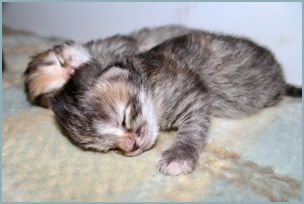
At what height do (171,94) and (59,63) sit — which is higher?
(171,94)

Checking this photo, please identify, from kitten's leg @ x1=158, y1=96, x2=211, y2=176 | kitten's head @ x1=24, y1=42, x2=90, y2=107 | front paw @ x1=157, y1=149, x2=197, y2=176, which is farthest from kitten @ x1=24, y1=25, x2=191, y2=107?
front paw @ x1=157, y1=149, x2=197, y2=176

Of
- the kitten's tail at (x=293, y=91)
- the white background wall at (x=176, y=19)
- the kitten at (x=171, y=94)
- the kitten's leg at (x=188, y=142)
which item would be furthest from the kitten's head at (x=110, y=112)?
the white background wall at (x=176, y=19)

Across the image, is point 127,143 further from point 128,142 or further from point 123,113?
point 123,113

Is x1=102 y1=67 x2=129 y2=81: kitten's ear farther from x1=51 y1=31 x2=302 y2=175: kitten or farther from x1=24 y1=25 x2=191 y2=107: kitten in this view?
x1=24 y1=25 x2=191 y2=107: kitten

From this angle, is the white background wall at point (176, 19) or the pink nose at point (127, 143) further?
the white background wall at point (176, 19)

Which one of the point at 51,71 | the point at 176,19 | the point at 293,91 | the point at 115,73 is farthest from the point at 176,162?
the point at 176,19

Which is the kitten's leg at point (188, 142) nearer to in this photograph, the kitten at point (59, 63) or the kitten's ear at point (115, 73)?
the kitten's ear at point (115, 73)
